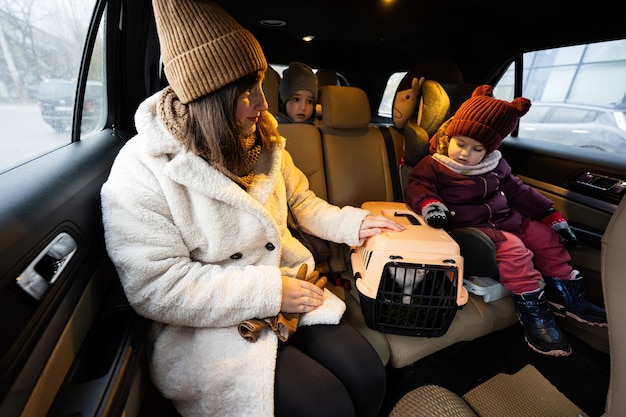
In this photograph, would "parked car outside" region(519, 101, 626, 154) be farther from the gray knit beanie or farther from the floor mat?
the gray knit beanie

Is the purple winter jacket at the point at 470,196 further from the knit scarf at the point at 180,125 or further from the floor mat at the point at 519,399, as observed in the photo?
the knit scarf at the point at 180,125

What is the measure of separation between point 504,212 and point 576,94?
1.65 m

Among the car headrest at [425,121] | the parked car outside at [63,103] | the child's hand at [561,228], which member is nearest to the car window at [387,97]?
the car headrest at [425,121]

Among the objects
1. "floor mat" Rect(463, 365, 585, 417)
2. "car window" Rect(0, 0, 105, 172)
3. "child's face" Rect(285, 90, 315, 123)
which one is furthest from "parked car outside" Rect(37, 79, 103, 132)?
"floor mat" Rect(463, 365, 585, 417)

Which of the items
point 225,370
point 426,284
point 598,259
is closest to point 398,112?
point 426,284

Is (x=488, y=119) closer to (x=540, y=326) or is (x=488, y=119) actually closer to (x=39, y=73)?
(x=540, y=326)

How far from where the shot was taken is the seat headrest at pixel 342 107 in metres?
1.67

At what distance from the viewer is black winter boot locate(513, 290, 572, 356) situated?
1316mm

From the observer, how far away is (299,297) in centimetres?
99

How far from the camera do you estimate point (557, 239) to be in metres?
1.53

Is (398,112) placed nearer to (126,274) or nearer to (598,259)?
(598,259)

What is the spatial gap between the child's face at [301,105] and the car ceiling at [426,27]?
94 cm

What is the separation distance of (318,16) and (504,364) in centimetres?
291

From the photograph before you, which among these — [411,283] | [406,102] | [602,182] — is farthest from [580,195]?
[411,283]
